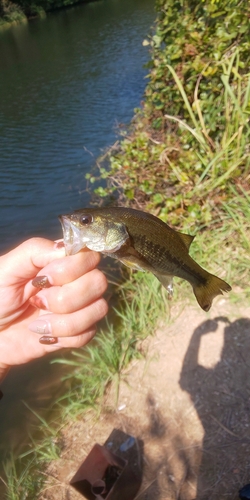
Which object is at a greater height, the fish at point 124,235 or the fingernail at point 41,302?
the fish at point 124,235

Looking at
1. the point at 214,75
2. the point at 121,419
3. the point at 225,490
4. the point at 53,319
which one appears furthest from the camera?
the point at 214,75

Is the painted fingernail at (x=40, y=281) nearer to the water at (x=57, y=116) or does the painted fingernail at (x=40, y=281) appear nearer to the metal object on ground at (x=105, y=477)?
the metal object on ground at (x=105, y=477)

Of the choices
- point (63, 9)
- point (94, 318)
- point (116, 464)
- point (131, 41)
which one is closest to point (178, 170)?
point (94, 318)

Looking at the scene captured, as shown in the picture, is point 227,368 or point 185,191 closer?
point 227,368

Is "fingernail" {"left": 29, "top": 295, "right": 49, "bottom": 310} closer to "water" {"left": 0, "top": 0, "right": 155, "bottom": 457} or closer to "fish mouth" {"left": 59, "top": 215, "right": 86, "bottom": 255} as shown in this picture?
"fish mouth" {"left": 59, "top": 215, "right": 86, "bottom": 255}

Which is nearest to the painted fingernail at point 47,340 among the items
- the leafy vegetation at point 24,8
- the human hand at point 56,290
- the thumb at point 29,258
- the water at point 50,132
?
the human hand at point 56,290

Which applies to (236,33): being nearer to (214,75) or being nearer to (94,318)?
(214,75)

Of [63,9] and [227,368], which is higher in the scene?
[63,9]
